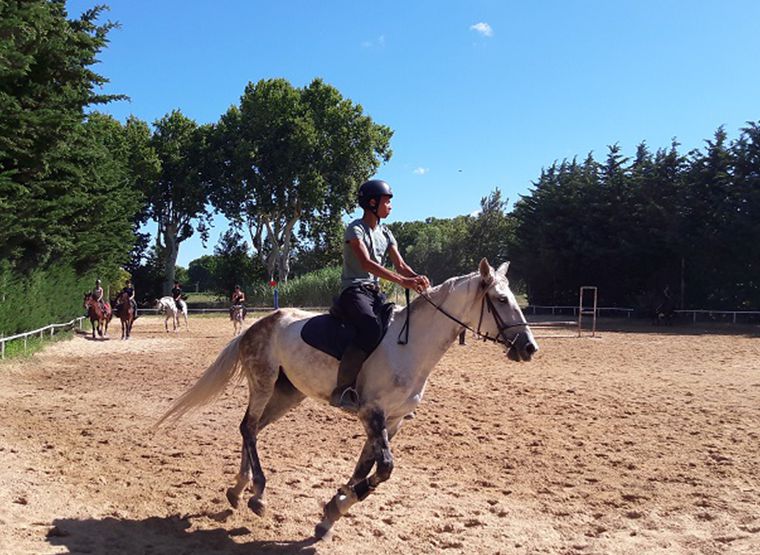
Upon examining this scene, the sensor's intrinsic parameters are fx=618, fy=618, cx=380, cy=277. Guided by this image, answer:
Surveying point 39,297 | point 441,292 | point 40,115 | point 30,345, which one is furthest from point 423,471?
point 39,297

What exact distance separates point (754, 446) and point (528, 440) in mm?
2666

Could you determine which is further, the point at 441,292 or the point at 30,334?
the point at 30,334

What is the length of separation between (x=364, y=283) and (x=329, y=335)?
0.52 meters

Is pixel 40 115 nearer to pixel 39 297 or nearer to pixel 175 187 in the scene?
pixel 39 297

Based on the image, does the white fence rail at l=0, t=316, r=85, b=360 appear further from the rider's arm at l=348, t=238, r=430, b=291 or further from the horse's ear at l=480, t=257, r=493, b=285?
the horse's ear at l=480, t=257, r=493, b=285

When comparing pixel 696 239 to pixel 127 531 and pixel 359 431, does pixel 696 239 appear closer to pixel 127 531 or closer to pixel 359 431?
pixel 359 431

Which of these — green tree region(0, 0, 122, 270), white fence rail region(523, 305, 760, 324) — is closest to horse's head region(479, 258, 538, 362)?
green tree region(0, 0, 122, 270)

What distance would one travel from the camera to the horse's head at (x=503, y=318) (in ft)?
15.1

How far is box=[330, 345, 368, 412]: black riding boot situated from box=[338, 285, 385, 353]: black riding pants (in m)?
0.07

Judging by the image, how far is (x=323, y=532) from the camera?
15.5 ft

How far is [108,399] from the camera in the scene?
1033 cm

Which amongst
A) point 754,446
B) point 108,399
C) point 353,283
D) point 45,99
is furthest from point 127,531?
point 45,99

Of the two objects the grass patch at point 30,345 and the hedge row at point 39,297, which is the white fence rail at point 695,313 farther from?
the grass patch at point 30,345

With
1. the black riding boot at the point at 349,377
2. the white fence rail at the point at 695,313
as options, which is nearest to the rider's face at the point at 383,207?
the black riding boot at the point at 349,377
